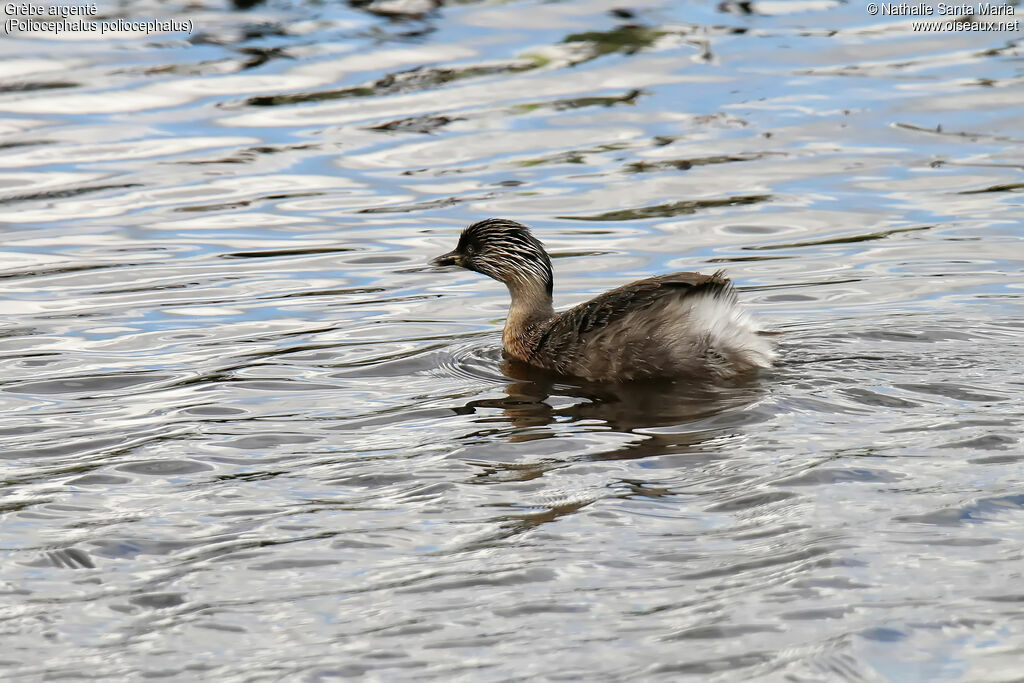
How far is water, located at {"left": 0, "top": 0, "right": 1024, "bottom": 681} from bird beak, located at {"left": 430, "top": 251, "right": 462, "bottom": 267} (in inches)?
17.1

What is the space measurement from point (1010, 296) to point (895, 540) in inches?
186

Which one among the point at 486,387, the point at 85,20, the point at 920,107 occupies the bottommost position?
the point at 486,387

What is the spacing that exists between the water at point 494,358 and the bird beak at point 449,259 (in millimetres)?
435

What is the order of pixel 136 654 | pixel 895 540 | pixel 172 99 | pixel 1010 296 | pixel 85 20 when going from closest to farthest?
pixel 136 654 < pixel 895 540 < pixel 1010 296 < pixel 172 99 < pixel 85 20

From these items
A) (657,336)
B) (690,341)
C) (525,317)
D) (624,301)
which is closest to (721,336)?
(690,341)

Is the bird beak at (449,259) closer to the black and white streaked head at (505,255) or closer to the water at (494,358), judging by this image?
the black and white streaked head at (505,255)

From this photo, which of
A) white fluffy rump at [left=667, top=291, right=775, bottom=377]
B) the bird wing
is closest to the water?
white fluffy rump at [left=667, top=291, right=775, bottom=377]

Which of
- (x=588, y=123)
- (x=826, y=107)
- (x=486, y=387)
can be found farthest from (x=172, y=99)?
(x=486, y=387)

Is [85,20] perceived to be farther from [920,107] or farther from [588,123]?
[920,107]

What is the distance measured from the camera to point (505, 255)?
1049 cm

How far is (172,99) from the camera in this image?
→ 1748 cm

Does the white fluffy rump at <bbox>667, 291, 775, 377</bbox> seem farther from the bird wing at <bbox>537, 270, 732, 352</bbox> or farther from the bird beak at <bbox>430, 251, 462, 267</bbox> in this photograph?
the bird beak at <bbox>430, 251, 462, 267</bbox>

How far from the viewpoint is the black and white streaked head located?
33.8ft

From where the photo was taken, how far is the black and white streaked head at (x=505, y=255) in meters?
10.3
